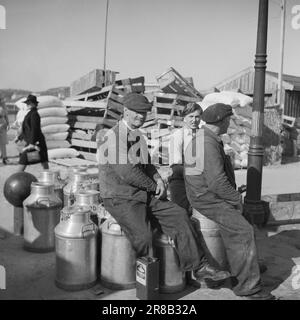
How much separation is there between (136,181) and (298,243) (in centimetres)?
286

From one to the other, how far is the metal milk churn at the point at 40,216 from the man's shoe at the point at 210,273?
1.81 m

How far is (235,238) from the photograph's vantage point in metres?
3.62

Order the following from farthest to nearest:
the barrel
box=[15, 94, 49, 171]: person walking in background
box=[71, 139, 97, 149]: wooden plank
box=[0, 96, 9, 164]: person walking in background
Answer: box=[71, 139, 97, 149]: wooden plank → box=[0, 96, 9, 164]: person walking in background → box=[15, 94, 49, 171]: person walking in background → the barrel

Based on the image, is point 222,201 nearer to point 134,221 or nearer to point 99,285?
point 134,221

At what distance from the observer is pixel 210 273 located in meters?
3.65

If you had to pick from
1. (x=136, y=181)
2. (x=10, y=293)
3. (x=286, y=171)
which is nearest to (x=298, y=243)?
(x=136, y=181)

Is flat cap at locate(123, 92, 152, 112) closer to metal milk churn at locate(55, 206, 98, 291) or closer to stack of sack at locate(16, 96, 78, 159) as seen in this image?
metal milk churn at locate(55, 206, 98, 291)

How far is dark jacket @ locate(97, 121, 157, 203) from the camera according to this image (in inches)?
143

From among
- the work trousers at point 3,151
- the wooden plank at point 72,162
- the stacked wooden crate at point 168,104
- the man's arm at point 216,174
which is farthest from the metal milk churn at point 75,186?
the work trousers at point 3,151

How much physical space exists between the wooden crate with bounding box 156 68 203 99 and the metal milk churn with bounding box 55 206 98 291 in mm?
8731

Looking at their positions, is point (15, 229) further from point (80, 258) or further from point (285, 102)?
point (285, 102)

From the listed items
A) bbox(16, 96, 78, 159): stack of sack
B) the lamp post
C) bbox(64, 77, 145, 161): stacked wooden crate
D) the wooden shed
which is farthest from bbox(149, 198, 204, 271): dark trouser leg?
the wooden shed

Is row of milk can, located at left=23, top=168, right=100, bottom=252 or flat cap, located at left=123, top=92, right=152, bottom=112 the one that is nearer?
flat cap, located at left=123, top=92, right=152, bottom=112

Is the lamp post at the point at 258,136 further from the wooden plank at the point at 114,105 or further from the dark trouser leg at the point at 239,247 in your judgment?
the wooden plank at the point at 114,105
